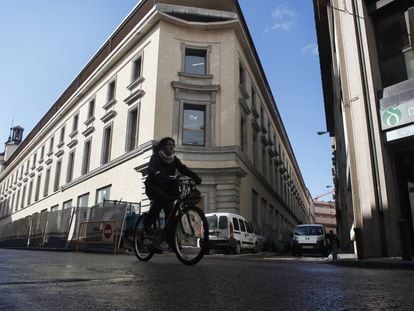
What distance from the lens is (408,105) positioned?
32.3ft

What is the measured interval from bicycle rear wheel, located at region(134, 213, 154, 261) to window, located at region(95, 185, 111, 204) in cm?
1748

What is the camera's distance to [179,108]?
68.5 feet

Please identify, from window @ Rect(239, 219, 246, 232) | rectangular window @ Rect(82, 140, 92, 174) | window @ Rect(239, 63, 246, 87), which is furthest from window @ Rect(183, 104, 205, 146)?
rectangular window @ Rect(82, 140, 92, 174)

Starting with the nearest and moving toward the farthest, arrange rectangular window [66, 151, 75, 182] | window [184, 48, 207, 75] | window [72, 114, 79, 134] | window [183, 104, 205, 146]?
window [183, 104, 205, 146] < window [184, 48, 207, 75] < rectangular window [66, 151, 75, 182] < window [72, 114, 79, 134]

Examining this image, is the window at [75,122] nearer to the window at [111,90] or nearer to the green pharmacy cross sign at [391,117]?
the window at [111,90]

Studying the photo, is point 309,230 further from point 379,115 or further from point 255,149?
point 379,115

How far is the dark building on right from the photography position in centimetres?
979

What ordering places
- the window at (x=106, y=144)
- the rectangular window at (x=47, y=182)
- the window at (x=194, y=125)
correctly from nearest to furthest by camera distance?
1. the window at (x=194, y=125)
2. the window at (x=106, y=144)
3. the rectangular window at (x=47, y=182)

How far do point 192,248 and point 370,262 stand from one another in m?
3.86

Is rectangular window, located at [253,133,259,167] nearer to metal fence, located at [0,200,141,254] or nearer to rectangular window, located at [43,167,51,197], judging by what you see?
metal fence, located at [0,200,141,254]

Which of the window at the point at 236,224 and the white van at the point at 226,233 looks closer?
the white van at the point at 226,233

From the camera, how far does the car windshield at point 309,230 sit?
67.3 ft

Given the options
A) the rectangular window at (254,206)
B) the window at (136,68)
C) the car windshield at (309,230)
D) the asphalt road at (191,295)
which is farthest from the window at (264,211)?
the asphalt road at (191,295)

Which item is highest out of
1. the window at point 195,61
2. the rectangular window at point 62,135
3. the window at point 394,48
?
the window at point 195,61
